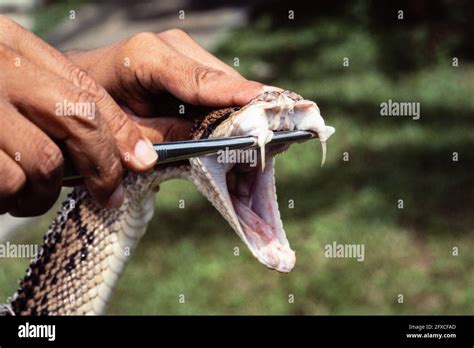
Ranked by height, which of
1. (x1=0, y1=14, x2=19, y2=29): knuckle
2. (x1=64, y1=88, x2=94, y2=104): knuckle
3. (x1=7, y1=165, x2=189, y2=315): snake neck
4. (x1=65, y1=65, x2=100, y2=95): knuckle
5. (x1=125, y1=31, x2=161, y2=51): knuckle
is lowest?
(x1=7, y1=165, x2=189, y2=315): snake neck

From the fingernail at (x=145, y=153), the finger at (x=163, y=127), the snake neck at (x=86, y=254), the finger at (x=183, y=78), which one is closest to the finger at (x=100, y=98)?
the fingernail at (x=145, y=153)

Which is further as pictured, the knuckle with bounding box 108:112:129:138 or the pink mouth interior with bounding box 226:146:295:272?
the pink mouth interior with bounding box 226:146:295:272

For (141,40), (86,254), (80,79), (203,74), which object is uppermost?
(141,40)

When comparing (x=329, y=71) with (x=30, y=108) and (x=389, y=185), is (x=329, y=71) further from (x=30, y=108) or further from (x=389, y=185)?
(x=30, y=108)

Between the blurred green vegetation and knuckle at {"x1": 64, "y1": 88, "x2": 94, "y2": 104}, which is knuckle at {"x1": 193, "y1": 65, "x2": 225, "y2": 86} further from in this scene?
the blurred green vegetation

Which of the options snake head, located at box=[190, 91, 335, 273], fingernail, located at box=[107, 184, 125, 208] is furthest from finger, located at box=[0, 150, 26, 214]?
snake head, located at box=[190, 91, 335, 273]

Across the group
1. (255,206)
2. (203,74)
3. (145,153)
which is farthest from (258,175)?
(145,153)

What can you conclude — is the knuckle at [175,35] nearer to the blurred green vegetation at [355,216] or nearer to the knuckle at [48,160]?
the knuckle at [48,160]

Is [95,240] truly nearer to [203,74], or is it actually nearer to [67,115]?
[203,74]
